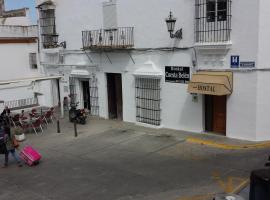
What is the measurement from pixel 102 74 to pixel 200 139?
678cm

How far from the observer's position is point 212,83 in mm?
13891

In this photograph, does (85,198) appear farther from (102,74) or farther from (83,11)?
(83,11)

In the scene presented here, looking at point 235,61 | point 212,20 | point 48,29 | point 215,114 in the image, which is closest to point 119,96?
point 215,114

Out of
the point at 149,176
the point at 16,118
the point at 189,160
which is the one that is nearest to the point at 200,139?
the point at 189,160

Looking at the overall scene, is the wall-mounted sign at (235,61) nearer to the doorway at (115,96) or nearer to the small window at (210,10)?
the small window at (210,10)

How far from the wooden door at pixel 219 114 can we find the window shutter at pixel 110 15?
6224 mm

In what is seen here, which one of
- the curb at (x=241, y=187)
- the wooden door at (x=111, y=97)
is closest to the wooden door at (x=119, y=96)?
the wooden door at (x=111, y=97)

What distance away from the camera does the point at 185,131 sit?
15906 millimetres

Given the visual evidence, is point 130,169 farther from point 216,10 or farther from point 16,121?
point 16,121

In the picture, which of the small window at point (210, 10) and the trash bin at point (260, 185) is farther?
→ the small window at point (210, 10)

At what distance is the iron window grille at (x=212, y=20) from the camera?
1373 centimetres

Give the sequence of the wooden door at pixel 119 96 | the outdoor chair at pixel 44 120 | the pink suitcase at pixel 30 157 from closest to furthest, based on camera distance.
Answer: the pink suitcase at pixel 30 157
the outdoor chair at pixel 44 120
the wooden door at pixel 119 96

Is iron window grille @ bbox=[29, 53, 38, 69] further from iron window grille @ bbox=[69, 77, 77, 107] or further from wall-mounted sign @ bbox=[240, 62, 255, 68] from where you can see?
wall-mounted sign @ bbox=[240, 62, 255, 68]

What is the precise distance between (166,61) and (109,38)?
3.59 m
